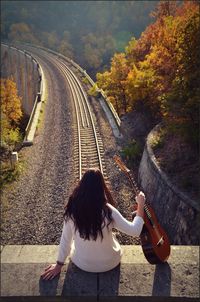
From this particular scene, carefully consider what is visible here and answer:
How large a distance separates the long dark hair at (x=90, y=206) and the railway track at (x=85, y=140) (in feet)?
34.4

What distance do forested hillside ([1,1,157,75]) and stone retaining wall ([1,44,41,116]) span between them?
13.1 meters

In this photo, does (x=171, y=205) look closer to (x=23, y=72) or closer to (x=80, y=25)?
(x=23, y=72)

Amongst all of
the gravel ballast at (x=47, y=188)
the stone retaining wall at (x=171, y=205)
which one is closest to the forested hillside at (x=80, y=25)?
the gravel ballast at (x=47, y=188)

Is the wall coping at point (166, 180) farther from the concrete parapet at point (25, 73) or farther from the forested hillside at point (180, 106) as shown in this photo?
the concrete parapet at point (25, 73)

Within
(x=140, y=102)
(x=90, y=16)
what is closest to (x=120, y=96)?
(x=140, y=102)

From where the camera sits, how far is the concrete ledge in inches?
153

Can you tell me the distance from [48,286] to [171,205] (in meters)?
7.30

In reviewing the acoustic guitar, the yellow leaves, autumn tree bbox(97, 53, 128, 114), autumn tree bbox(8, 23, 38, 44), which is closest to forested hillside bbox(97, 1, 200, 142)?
autumn tree bbox(97, 53, 128, 114)

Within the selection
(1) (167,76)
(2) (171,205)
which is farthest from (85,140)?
(2) (171,205)

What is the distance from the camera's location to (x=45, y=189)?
1376 cm

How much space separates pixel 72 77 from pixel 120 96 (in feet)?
A: 50.2

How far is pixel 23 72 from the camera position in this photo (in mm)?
58906

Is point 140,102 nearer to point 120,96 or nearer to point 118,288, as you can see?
point 120,96

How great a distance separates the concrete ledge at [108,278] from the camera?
389cm
